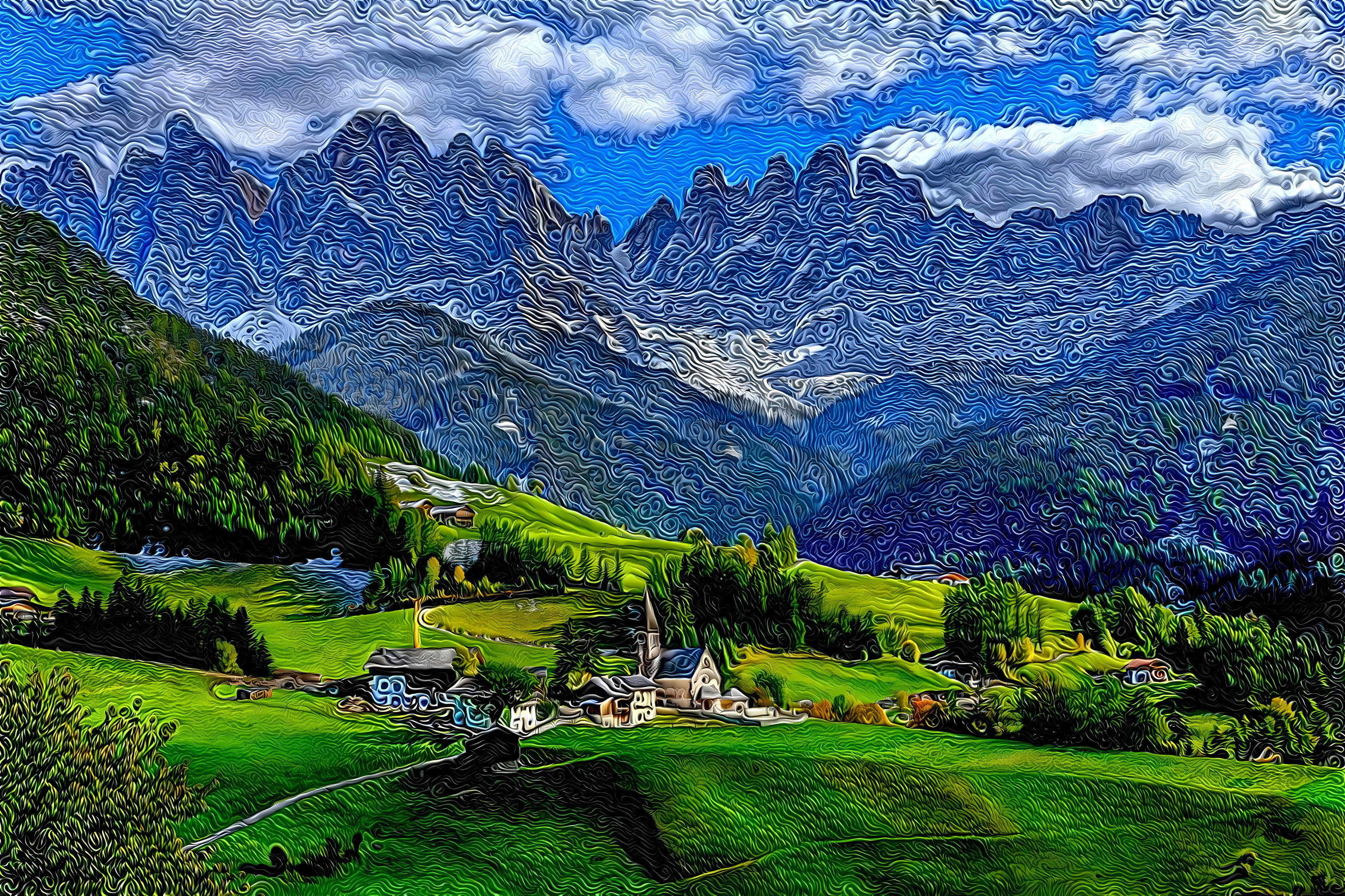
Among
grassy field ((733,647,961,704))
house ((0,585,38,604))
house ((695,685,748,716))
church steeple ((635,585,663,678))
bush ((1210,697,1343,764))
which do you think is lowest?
bush ((1210,697,1343,764))

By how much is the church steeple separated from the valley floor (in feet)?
1.04

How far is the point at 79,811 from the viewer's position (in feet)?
14.9

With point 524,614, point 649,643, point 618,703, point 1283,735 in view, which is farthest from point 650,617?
point 1283,735

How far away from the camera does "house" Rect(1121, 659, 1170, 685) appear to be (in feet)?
17.1

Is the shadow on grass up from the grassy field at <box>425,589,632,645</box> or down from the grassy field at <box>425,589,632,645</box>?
down

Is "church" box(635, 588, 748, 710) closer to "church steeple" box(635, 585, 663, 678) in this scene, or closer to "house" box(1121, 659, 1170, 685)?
"church steeple" box(635, 585, 663, 678)

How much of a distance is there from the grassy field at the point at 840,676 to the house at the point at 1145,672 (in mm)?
883

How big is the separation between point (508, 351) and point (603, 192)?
975mm

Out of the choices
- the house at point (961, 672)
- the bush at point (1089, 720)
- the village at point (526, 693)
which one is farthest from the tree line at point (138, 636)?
the bush at point (1089, 720)

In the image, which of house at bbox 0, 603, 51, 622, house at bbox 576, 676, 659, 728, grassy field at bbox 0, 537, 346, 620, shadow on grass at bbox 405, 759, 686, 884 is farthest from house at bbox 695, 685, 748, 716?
house at bbox 0, 603, 51, 622

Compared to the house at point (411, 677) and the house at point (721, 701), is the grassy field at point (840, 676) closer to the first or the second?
the house at point (721, 701)

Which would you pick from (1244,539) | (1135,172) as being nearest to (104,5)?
(1135,172)

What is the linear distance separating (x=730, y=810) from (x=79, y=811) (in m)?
2.96

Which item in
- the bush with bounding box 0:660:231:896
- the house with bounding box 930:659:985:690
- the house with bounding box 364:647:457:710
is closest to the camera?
the bush with bounding box 0:660:231:896
